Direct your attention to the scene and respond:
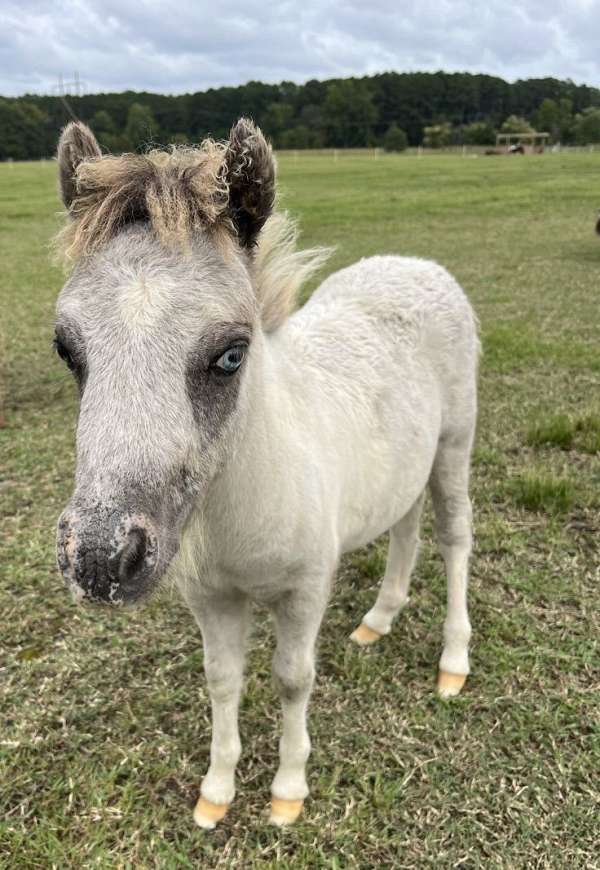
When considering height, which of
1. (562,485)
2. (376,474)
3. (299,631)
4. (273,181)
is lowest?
(562,485)

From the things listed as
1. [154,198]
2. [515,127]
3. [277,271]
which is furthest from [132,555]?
[515,127]

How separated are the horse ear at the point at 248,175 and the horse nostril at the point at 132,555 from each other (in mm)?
950

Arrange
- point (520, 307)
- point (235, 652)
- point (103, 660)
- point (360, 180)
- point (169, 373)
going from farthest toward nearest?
point (360, 180)
point (520, 307)
point (103, 660)
point (235, 652)
point (169, 373)

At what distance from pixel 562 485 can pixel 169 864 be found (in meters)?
3.34

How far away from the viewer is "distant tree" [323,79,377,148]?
8181 cm

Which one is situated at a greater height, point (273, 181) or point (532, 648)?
point (273, 181)

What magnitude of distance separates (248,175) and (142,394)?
2.35 ft

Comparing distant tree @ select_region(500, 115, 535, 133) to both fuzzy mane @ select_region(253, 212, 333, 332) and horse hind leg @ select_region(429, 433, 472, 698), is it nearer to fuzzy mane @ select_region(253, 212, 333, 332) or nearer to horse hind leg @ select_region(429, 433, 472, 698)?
horse hind leg @ select_region(429, 433, 472, 698)

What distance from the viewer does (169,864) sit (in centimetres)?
242

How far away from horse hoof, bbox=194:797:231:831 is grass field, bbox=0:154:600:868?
0.04 m

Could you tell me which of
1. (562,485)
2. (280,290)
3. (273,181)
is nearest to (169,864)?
(280,290)

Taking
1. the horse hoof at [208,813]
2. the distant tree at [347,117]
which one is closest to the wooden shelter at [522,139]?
the distant tree at [347,117]

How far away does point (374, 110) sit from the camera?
8631 cm

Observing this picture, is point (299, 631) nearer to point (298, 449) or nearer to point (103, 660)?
point (298, 449)
